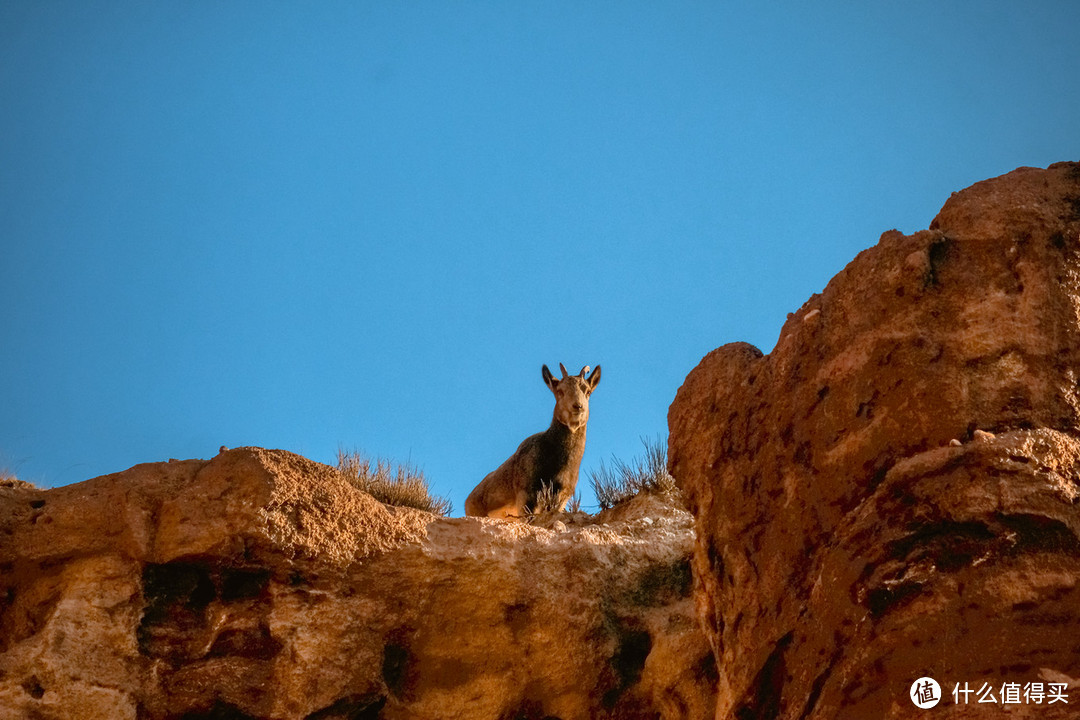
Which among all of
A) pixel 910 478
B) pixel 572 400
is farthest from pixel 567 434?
pixel 910 478

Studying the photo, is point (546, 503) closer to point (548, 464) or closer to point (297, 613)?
point (548, 464)

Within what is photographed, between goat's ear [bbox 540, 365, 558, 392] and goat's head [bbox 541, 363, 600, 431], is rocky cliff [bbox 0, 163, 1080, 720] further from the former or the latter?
goat's ear [bbox 540, 365, 558, 392]

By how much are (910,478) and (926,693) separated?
38.0 inches

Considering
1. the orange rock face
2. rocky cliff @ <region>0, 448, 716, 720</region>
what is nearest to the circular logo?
the orange rock face

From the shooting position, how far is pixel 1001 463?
4.16 m

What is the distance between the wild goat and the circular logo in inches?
323

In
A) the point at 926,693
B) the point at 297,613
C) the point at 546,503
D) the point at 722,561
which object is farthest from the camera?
the point at 546,503

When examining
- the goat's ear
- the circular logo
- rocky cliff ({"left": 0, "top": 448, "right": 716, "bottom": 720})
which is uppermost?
the goat's ear

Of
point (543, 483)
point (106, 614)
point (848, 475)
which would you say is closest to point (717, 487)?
point (848, 475)

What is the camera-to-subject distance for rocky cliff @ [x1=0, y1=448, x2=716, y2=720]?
5.93 m

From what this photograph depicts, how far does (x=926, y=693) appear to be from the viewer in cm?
386

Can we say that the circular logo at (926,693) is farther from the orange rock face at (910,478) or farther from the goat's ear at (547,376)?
the goat's ear at (547,376)

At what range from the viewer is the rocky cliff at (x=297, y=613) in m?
5.93

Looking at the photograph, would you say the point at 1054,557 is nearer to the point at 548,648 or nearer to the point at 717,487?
the point at 717,487
